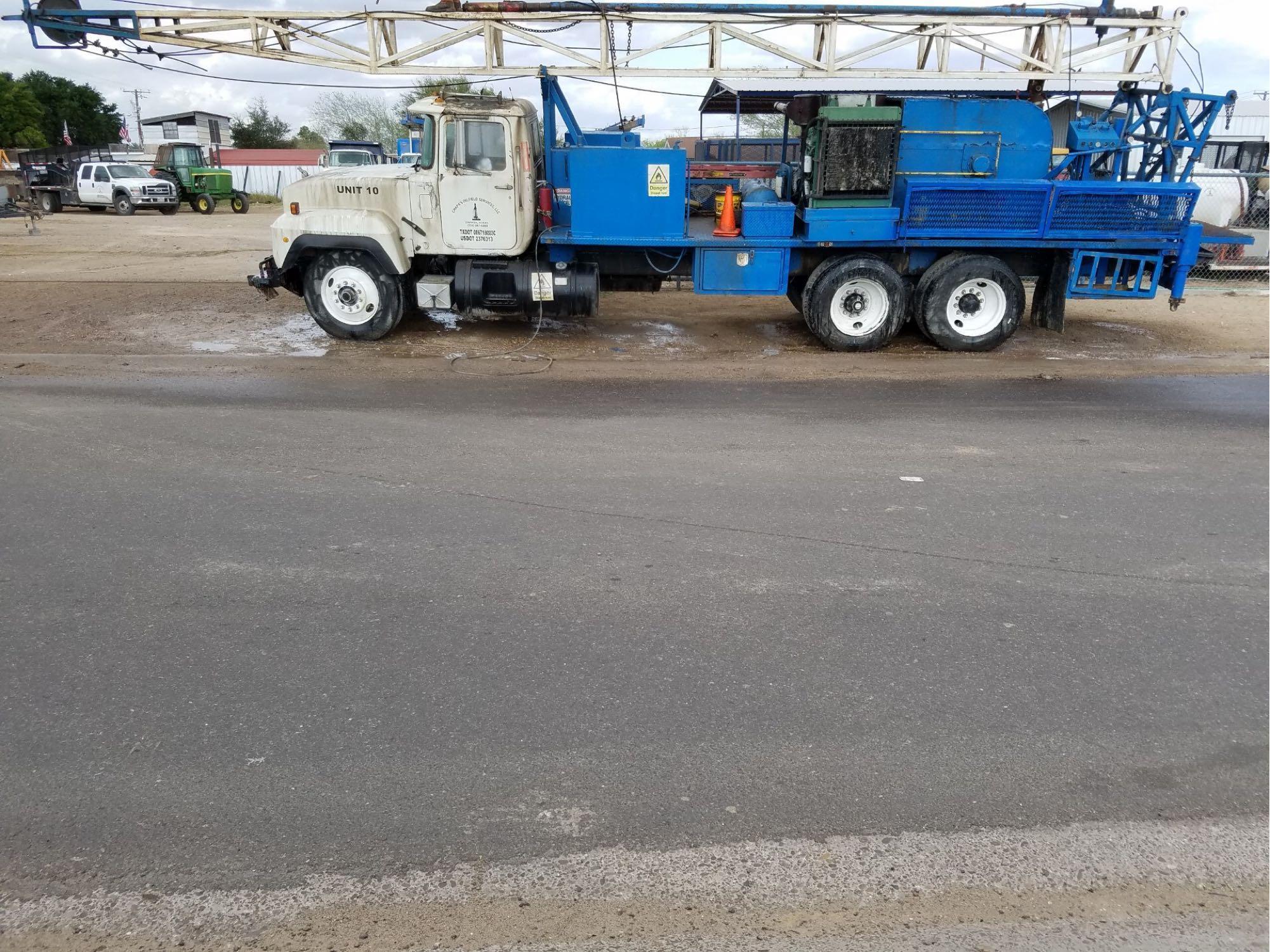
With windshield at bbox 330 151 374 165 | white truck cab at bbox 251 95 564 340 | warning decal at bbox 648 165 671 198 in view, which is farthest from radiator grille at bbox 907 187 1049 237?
windshield at bbox 330 151 374 165

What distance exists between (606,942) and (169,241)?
79.8 ft

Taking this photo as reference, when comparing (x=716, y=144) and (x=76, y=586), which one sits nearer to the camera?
(x=76, y=586)

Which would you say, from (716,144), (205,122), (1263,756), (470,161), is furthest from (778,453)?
(205,122)

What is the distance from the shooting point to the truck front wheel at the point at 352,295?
10.8 metres

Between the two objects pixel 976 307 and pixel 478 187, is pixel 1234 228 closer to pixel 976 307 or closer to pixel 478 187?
pixel 976 307

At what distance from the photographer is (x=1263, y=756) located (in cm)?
336

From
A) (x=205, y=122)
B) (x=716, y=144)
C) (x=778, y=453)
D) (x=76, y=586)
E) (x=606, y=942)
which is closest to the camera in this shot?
(x=606, y=942)

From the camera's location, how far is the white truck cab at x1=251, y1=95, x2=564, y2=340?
10430 millimetres

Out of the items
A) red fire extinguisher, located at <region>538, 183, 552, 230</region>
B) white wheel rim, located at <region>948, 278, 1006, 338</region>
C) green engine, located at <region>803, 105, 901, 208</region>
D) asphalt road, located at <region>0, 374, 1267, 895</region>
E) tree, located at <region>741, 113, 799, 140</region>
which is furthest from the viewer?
tree, located at <region>741, 113, 799, 140</region>

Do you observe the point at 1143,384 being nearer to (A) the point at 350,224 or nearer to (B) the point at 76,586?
(A) the point at 350,224

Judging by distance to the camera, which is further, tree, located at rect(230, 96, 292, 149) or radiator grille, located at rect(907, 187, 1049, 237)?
tree, located at rect(230, 96, 292, 149)

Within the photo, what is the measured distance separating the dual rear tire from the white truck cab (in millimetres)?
2829

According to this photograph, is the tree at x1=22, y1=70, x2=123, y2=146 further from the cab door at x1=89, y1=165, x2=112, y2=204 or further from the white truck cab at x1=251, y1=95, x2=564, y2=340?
the white truck cab at x1=251, y1=95, x2=564, y2=340

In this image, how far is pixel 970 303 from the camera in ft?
35.8
